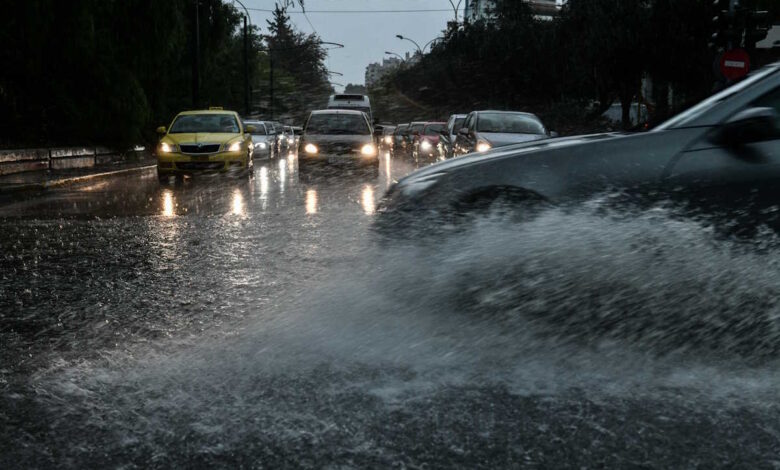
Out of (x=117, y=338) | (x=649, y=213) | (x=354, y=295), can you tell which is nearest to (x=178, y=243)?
(x=354, y=295)

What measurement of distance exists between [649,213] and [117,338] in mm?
2870

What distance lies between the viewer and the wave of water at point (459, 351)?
123 inches

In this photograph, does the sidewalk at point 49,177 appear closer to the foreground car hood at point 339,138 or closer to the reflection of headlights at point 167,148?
the reflection of headlights at point 167,148

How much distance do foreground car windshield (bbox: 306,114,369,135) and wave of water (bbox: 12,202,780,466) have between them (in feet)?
47.0

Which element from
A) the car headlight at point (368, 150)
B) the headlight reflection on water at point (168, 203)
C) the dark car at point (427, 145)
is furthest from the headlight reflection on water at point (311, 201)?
the dark car at point (427, 145)

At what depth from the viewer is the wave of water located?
10.2 ft

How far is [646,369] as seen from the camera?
153 inches

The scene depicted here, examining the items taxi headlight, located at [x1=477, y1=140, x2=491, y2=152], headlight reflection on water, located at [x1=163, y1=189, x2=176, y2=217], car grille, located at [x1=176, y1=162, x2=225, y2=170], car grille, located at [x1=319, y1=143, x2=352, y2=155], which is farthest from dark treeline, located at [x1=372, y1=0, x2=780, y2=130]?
headlight reflection on water, located at [x1=163, y1=189, x2=176, y2=217]

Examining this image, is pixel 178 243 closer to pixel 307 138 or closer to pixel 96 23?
pixel 307 138

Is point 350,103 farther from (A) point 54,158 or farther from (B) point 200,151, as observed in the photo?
(B) point 200,151

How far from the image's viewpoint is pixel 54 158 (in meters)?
20.7

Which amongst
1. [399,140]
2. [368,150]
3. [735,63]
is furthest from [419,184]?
[399,140]

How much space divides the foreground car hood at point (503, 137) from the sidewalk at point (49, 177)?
807cm

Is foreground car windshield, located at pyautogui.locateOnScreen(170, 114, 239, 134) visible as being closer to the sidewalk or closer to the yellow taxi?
the yellow taxi
